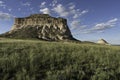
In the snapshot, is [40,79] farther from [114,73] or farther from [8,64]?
[114,73]

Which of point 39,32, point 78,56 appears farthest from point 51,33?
point 78,56

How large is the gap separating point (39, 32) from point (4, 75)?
179996 mm

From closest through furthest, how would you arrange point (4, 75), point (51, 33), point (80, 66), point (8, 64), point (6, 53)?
1. point (4, 75)
2. point (8, 64)
3. point (80, 66)
4. point (6, 53)
5. point (51, 33)

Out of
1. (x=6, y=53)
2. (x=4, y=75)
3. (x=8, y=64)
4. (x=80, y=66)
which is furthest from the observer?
(x=6, y=53)

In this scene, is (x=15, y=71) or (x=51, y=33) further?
(x=51, y=33)

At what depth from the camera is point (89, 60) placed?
14.1 metres

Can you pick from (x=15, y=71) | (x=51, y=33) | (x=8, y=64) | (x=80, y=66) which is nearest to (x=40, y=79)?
(x=15, y=71)

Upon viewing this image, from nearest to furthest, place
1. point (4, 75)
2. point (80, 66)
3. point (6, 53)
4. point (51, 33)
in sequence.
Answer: point (4, 75)
point (80, 66)
point (6, 53)
point (51, 33)

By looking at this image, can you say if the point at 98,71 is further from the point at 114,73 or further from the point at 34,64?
the point at 34,64

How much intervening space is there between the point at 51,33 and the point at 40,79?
178 m

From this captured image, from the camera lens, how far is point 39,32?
622ft

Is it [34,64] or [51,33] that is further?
[51,33]

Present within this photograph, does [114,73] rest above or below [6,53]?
below

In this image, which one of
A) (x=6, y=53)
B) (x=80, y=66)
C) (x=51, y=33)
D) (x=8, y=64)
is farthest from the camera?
(x=51, y=33)
